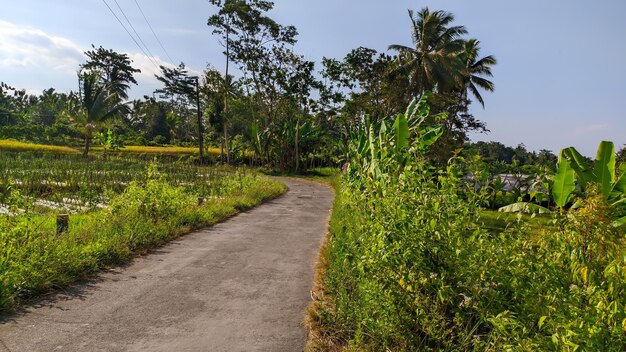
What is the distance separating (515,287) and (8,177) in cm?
1556

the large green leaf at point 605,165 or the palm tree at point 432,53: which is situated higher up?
the palm tree at point 432,53

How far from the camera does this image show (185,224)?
32.7 feet

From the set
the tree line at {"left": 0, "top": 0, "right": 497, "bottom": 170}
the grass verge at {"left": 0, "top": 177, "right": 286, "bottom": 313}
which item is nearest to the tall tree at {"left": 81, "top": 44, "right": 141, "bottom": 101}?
the tree line at {"left": 0, "top": 0, "right": 497, "bottom": 170}

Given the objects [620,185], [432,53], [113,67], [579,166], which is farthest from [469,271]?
[113,67]

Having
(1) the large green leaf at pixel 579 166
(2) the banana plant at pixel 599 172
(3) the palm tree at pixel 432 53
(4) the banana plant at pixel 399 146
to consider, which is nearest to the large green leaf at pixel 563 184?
(2) the banana plant at pixel 599 172

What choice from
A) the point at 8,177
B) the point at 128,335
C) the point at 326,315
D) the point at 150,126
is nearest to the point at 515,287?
the point at 326,315

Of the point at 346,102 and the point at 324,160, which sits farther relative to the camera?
the point at 324,160

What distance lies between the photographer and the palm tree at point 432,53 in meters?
28.8

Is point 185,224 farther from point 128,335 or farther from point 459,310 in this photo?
point 459,310

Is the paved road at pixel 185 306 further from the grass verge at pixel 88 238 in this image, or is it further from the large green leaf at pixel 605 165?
the large green leaf at pixel 605 165

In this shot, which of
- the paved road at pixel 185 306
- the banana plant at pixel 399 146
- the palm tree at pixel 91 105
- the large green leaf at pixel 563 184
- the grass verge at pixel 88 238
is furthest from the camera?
the palm tree at pixel 91 105

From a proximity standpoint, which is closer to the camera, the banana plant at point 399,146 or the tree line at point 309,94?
the banana plant at point 399,146

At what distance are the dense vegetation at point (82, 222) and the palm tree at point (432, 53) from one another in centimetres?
1682

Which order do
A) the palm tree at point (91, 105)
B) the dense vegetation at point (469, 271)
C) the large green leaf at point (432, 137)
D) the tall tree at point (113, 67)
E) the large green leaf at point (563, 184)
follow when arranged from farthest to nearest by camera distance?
the tall tree at point (113, 67), the palm tree at point (91, 105), the large green leaf at point (432, 137), the large green leaf at point (563, 184), the dense vegetation at point (469, 271)
